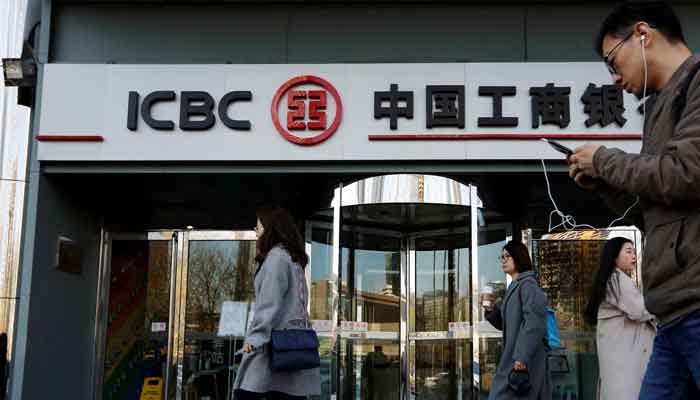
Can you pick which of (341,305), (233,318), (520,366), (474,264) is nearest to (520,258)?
(520,366)

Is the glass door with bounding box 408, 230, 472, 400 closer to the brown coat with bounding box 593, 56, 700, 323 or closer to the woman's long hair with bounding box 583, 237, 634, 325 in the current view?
the woman's long hair with bounding box 583, 237, 634, 325

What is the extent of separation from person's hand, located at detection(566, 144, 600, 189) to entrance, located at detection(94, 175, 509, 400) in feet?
18.4

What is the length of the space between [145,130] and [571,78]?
3.62 m

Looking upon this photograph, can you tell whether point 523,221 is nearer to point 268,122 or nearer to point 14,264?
point 268,122

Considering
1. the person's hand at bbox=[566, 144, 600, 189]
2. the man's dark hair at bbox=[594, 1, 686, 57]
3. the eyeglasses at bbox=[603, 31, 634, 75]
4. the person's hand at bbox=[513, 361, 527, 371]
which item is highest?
the man's dark hair at bbox=[594, 1, 686, 57]

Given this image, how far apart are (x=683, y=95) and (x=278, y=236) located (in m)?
2.78

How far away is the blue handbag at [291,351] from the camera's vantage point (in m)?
3.96

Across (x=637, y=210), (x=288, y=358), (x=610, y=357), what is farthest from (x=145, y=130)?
(x=637, y=210)

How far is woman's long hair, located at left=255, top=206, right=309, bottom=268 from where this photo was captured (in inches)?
169

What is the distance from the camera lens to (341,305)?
788 cm

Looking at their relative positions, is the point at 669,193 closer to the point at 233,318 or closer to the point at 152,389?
the point at 233,318

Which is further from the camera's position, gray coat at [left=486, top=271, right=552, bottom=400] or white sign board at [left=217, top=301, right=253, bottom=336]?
white sign board at [left=217, top=301, right=253, bottom=336]

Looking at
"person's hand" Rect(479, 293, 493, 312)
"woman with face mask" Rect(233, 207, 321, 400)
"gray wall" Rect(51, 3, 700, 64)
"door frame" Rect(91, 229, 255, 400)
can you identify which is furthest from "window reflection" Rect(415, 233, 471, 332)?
"woman with face mask" Rect(233, 207, 321, 400)

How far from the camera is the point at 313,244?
26.0 ft
